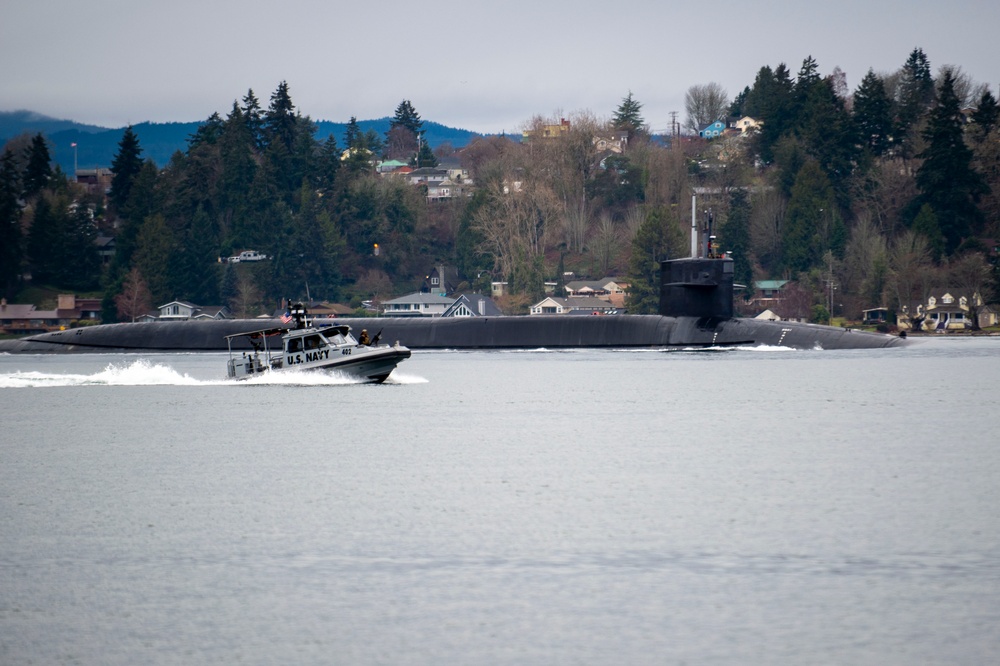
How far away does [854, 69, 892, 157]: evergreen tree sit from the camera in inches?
4899

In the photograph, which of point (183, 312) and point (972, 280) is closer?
point (972, 280)

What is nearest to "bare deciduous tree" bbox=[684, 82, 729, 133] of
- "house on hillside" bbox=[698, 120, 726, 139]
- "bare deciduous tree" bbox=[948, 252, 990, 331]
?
"house on hillside" bbox=[698, 120, 726, 139]

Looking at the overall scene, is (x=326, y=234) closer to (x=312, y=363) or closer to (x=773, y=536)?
(x=312, y=363)

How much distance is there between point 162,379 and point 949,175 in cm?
8016

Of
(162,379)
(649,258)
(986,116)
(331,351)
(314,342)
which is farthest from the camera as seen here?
(986,116)

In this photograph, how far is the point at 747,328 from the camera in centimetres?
5484

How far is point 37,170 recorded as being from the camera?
160875 mm

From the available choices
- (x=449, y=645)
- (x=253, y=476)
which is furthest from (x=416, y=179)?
(x=449, y=645)

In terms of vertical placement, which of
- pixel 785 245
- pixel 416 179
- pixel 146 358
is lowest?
pixel 146 358

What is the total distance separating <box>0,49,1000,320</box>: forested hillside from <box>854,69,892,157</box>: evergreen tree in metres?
0.21

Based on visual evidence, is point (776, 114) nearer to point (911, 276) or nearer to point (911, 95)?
point (911, 95)

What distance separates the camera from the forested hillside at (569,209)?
111250 millimetres

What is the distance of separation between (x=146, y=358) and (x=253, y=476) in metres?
52.3

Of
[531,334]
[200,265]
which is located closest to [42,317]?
[200,265]
